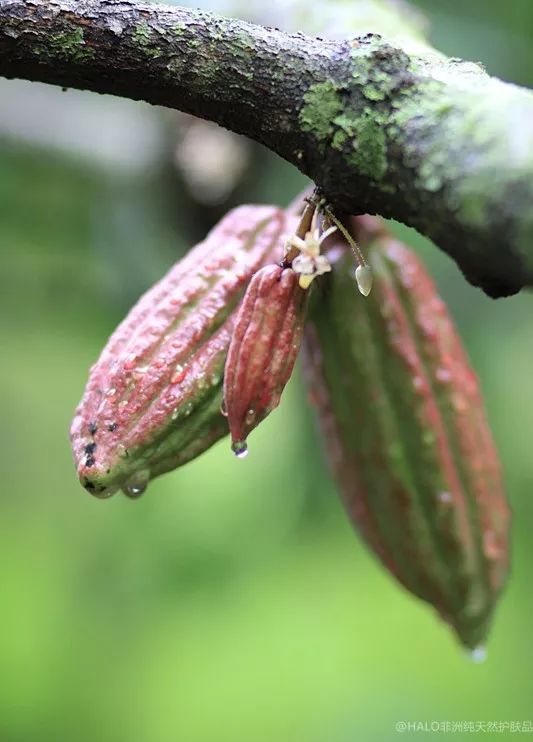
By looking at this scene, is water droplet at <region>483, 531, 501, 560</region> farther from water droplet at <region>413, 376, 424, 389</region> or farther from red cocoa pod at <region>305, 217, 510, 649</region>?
water droplet at <region>413, 376, 424, 389</region>

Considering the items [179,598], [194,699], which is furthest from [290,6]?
[194,699]

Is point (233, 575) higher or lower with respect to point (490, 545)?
lower

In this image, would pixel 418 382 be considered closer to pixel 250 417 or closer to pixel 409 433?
pixel 409 433

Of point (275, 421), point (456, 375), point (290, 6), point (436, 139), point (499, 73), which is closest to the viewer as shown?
point (436, 139)

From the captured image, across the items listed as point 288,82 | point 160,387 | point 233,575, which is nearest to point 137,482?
point 160,387

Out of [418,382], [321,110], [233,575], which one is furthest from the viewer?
[233,575]

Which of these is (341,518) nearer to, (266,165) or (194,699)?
(194,699)

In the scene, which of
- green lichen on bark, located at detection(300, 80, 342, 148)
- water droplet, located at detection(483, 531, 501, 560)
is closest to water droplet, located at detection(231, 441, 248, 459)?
green lichen on bark, located at detection(300, 80, 342, 148)

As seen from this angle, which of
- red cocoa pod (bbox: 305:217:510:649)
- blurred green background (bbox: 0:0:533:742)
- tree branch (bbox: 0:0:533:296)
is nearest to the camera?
tree branch (bbox: 0:0:533:296)
